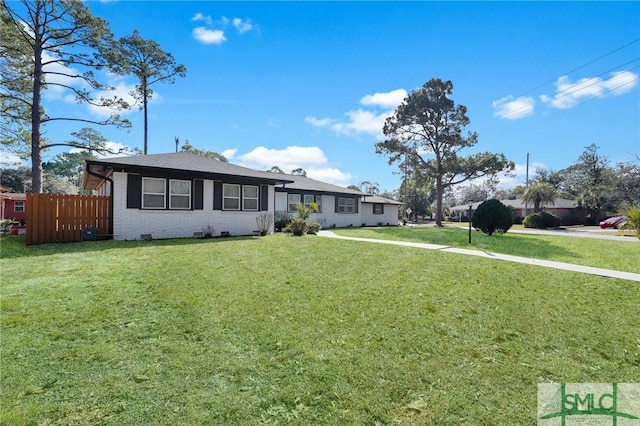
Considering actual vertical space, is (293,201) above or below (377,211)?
above

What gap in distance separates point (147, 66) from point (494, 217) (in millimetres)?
27205

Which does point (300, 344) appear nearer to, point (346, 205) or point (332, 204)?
point (332, 204)

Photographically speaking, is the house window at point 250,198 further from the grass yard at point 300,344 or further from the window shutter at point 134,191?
the grass yard at point 300,344

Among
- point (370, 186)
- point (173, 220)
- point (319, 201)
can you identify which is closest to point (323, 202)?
point (319, 201)

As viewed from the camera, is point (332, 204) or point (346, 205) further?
point (346, 205)

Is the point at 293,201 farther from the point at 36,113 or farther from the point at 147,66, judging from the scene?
the point at 147,66

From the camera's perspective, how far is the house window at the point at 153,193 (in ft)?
40.3

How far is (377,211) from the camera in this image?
29047mm

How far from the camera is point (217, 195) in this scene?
46.3 feet

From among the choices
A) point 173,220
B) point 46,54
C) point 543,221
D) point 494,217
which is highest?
point 46,54

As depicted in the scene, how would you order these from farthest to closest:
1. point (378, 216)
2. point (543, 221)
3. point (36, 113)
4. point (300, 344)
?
point (543, 221), point (378, 216), point (36, 113), point (300, 344)

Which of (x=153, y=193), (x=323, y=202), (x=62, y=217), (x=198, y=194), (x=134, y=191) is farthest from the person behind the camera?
(x=323, y=202)

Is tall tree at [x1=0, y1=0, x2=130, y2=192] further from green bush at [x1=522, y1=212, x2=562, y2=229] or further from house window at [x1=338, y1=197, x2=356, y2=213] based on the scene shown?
green bush at [x1=522, y1=212, x2=562, y2=229]

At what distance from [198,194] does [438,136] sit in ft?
82.6
